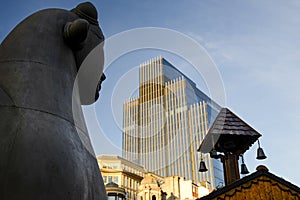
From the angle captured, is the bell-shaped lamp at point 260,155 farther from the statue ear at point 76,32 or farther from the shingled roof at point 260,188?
the statue ear at point 76,32

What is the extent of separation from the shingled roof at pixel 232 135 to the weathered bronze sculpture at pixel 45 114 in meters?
11.2

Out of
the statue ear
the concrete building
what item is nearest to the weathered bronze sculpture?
the statue ear

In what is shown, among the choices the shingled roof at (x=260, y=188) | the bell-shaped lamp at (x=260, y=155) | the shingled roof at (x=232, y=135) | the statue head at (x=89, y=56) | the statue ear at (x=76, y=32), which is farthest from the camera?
the shingled roof at (x=232, y=135)

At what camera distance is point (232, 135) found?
14.1 m

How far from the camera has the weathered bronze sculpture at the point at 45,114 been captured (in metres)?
2.55

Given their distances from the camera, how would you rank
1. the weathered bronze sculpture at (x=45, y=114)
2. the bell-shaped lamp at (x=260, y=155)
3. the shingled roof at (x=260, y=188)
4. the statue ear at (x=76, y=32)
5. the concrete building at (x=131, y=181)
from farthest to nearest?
1. the concrete building at (x=131, y=181)
2. the bell-shaped lamp at (x=260, y=155)
3. the shingled roof at (x=260, y=188)
4. the statue ear at (x=76, y=32)
5. the weathered bronze sculpture at (x=45, y=114)

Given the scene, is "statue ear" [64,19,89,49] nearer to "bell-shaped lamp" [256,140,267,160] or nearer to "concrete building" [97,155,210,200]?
"bell-shaped lamp" [256,140,267,160]

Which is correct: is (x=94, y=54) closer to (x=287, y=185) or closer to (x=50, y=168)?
(x=50, y=168)

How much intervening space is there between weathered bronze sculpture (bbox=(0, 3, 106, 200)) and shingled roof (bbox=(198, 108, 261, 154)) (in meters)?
11.2

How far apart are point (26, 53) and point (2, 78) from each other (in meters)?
0.36

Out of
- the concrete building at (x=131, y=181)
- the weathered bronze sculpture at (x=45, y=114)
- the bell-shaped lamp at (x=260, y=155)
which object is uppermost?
the concrete building at (x=131, y=181)

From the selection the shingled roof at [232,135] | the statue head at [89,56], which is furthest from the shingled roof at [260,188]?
the statue head at [89,56]

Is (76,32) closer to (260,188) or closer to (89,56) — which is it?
(89,56)

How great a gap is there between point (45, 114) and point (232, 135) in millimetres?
12147
